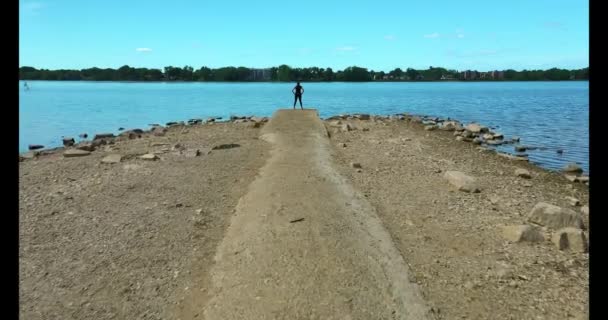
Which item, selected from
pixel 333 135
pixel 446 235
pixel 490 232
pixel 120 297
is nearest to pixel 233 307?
pixel 120 297

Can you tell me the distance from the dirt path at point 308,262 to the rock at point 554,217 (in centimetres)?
318

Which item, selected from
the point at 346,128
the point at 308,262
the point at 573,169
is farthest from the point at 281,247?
the point at 346,128

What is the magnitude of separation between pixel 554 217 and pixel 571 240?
1232 mm

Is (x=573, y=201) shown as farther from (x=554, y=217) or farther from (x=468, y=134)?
(x=468, y=134)

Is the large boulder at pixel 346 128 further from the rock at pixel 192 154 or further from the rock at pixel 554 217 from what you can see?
the rock at pixel 554 217

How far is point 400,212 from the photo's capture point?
978 centimetres

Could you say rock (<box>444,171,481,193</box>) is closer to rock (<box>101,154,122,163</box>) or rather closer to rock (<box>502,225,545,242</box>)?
rock (<box>502,225,545,242</box>)

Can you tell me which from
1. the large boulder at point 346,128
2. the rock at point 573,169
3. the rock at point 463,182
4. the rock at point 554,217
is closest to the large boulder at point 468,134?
the large boulder at point 346,128

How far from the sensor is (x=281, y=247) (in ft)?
22.0

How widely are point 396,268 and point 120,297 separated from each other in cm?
350

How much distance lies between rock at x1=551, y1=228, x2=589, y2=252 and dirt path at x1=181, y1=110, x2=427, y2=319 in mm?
2782

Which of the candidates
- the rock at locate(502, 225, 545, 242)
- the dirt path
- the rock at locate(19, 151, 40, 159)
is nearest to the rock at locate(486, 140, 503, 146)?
the dirt path

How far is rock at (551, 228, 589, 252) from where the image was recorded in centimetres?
763

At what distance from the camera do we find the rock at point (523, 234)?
8.02m
